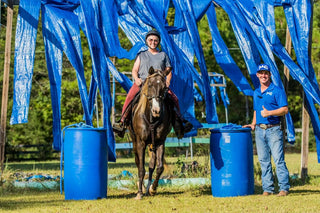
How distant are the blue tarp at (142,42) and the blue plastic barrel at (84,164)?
3.90ft

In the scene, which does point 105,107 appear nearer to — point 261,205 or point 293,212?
point 261,205

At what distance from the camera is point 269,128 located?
→ 898 centimetres

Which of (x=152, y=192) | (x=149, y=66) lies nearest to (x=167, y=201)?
(x=152, y=192)

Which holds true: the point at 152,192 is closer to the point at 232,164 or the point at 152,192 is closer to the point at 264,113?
the point at 232,164

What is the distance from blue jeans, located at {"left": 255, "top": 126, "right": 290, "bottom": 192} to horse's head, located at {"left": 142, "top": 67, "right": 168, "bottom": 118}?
1.81 m

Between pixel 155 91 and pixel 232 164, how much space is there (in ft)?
6.02

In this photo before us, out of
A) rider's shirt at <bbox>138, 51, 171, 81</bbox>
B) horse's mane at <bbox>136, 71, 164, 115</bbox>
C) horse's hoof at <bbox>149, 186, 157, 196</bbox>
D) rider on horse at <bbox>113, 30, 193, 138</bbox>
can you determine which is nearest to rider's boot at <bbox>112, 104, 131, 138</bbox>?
rider on horse at <bbox>113, 30, 193, 138</bbox>

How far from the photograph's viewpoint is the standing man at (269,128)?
350 inches

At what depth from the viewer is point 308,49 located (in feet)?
35.5

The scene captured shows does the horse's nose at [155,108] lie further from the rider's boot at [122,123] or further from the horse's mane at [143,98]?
the rider's boot at [122,123]

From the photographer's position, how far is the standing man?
8883 mm

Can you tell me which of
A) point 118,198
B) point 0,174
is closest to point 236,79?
point 118,198

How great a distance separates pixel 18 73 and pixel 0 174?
2.52m

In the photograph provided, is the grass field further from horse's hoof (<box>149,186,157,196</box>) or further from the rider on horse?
the rider on horse
